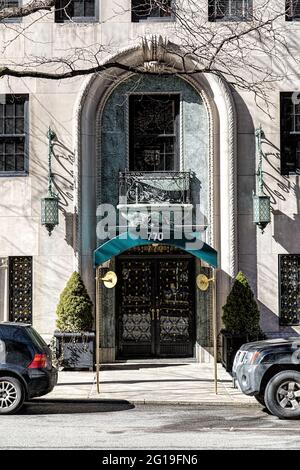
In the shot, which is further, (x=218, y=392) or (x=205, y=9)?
(x=205, y=9)

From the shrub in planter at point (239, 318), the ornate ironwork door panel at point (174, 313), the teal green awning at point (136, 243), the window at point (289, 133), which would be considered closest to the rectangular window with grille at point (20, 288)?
the teal green awning at point (136, 243)

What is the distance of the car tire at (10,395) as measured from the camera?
1343cm

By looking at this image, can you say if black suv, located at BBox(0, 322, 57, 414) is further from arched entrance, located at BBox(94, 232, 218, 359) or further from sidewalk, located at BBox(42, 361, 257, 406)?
arched entrance, located at BBox(94, 232, 218, 359)

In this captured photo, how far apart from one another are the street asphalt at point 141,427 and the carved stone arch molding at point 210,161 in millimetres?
5606

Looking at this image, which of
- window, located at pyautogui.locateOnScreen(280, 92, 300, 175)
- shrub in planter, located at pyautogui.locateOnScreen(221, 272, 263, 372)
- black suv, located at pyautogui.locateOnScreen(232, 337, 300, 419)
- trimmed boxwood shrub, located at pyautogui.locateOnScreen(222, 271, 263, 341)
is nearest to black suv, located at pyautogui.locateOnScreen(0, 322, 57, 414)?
black suv, located at pyautogui.locateOnScreen(232, 337, 300, 419)

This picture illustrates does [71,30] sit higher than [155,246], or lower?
higher

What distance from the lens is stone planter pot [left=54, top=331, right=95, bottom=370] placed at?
1859 cm

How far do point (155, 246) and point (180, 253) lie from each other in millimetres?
652

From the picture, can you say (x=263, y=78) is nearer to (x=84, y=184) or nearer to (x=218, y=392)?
(x=84, y=184)

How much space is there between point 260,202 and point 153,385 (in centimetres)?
532

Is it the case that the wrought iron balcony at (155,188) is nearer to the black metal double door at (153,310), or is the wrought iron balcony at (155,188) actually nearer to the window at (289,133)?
the black metal double door at (153,310)

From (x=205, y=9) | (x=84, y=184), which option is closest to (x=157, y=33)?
(x=205, y=9)

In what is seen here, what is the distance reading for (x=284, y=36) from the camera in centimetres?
2011
